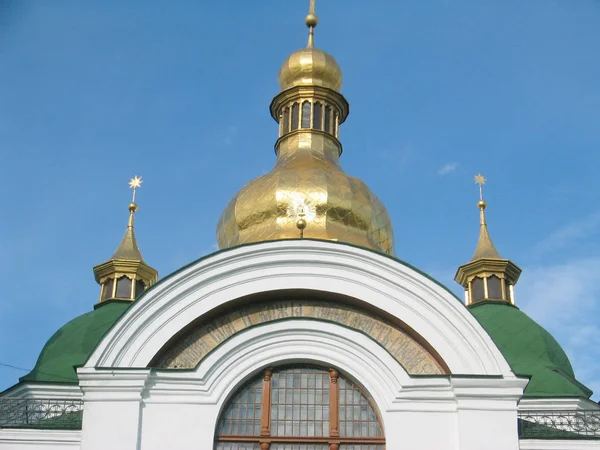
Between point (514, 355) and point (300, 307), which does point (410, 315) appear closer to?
point (300, 307)

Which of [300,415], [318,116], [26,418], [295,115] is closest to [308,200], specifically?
[318,116]

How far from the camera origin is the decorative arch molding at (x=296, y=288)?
17.2 metres

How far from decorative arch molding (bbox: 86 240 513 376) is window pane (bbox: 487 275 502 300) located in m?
9.83

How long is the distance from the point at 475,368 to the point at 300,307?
2.79 m

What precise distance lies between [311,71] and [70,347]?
8.42 metres

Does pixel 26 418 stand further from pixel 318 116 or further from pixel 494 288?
pixel 494 288

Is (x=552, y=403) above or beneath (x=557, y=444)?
above

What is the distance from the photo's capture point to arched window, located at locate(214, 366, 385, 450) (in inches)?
669

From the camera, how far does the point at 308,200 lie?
2342cm

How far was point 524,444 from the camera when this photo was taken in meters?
16.7

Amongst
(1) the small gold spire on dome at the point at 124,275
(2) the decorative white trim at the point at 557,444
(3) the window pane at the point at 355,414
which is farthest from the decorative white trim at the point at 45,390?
(2) the decorative white trim at the point at 557,444

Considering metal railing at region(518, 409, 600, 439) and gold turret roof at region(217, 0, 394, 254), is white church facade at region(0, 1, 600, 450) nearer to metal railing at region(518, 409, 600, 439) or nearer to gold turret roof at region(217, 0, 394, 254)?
metal railing at region(518, 409, 600, 439)

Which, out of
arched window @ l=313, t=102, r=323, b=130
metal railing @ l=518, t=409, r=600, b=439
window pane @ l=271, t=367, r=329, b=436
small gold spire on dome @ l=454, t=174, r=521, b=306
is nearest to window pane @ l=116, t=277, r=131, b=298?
arched window @ l=313, t=102, r=323, b=130

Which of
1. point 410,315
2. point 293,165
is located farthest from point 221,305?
point 293,165
